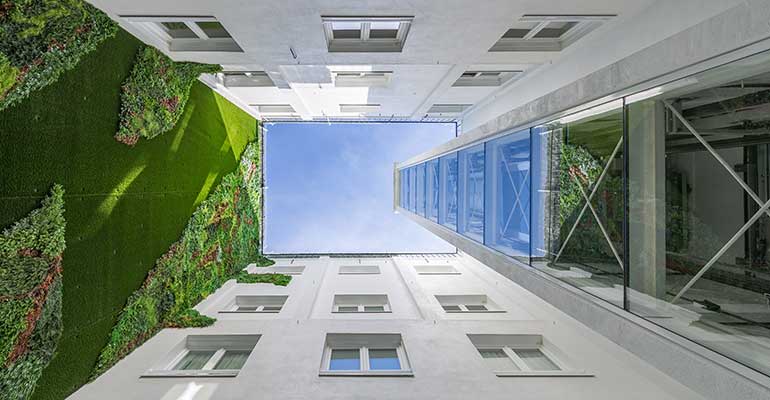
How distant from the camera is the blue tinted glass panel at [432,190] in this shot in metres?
12.5

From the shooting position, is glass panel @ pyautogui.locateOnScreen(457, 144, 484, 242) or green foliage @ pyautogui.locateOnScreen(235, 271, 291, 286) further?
green foliage @ pyautogui.locateOnScreen(235, 271, 291, 286)

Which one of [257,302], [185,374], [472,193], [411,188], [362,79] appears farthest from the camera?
[411,188]

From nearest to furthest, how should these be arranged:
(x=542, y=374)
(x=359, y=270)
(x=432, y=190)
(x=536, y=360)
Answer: (x=542, y=374) < (x=536, y=360) < (x=432, y=190) < (x=359, y=270)

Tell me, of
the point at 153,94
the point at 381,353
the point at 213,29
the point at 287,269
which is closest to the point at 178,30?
the point at 213,29

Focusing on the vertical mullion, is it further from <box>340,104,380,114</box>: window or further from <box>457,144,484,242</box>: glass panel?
<box>340,104,380,114</box>: window

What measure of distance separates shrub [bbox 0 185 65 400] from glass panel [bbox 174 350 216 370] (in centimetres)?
324

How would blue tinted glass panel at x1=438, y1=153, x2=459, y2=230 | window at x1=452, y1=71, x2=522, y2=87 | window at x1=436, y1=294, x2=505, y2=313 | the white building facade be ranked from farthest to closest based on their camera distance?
window at x1=436, y1=294, x2=505, y2=313 → window at x1=452, y1=71, x2=522, y2=87 → blue tinted glass panel at x1=438, y1=153, x2=459, y2=230 → the white building facade

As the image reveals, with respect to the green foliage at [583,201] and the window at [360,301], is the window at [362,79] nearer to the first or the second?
the window at [360,301]

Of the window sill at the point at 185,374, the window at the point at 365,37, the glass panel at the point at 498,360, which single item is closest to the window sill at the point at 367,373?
the window sill at the point at 185,374

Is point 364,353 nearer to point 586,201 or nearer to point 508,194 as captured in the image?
point 508,194

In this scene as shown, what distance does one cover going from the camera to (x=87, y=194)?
6.77 meters

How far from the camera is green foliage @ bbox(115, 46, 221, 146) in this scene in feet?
26.0

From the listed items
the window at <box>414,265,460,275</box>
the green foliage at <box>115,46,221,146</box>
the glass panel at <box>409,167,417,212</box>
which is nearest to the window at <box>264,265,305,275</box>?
the window at <box>414,265,460,275</box>

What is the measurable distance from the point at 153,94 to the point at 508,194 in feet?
25.5
